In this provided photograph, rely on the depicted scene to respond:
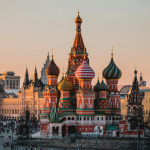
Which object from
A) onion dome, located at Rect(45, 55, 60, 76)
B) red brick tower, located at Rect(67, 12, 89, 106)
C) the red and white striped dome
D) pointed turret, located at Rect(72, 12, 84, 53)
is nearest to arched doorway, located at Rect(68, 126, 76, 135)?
red brick tower, located at Rect(67, 12, 89, 106)

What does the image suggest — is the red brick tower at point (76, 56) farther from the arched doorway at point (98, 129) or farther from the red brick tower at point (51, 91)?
the arched doorway at point (98, 129)

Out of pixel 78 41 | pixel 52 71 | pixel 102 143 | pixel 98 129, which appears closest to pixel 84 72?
pixel 52 71

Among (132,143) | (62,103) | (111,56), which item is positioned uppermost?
(111,56)

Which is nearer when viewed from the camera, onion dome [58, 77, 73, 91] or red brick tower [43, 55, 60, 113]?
onion dome [58, 77, 73, 91]

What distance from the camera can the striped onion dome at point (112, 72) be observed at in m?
108

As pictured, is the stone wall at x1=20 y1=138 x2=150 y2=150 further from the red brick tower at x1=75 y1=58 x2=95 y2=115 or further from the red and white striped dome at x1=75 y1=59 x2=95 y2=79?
the red and white striped dome at x1=75 y1=59 x2=95 y2=79

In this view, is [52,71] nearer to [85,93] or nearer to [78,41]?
[78,41]

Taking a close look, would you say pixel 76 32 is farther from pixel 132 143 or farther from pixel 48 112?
pixel 132 143

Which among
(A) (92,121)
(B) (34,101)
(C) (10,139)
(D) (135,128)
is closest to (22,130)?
(C) (10,139)

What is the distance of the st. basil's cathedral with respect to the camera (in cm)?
9931

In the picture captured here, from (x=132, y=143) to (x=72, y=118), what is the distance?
1147 cm

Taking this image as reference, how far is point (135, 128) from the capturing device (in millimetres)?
97188

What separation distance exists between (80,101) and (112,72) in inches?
427

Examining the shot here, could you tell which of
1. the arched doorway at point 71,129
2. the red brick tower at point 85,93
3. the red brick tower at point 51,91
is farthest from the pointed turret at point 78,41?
the arched doorway at point 71,129
